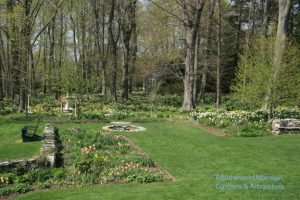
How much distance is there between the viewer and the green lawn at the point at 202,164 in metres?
7.37

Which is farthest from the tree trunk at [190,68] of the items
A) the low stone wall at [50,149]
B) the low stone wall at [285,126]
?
the low stone wall at [50,149]

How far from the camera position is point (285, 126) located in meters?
14.7

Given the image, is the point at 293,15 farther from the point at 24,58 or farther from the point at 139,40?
the point at 24,58

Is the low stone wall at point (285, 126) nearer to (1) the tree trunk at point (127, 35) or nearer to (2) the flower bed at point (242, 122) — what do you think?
(2) the flower bed at point (242, 122)

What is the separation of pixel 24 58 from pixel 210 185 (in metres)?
18.4

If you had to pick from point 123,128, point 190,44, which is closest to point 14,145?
point 123,128

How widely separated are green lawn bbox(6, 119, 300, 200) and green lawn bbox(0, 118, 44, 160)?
12.0ft

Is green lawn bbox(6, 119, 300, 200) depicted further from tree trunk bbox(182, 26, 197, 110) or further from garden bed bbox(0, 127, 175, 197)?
tree trunk bbox(182, 26, 197, 110)

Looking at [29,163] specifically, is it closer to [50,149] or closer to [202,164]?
[50,149]

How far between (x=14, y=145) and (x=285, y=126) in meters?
10.8

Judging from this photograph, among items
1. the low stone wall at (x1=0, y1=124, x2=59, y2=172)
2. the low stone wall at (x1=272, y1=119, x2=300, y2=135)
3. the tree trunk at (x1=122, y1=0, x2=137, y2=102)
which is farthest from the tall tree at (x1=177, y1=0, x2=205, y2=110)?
the low stone wall at (x1=0, y1=124, x2=59, y2=172)

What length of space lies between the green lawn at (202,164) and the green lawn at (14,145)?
144 inches

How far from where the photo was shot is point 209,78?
129 ft

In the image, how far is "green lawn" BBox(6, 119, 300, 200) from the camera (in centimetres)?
737
